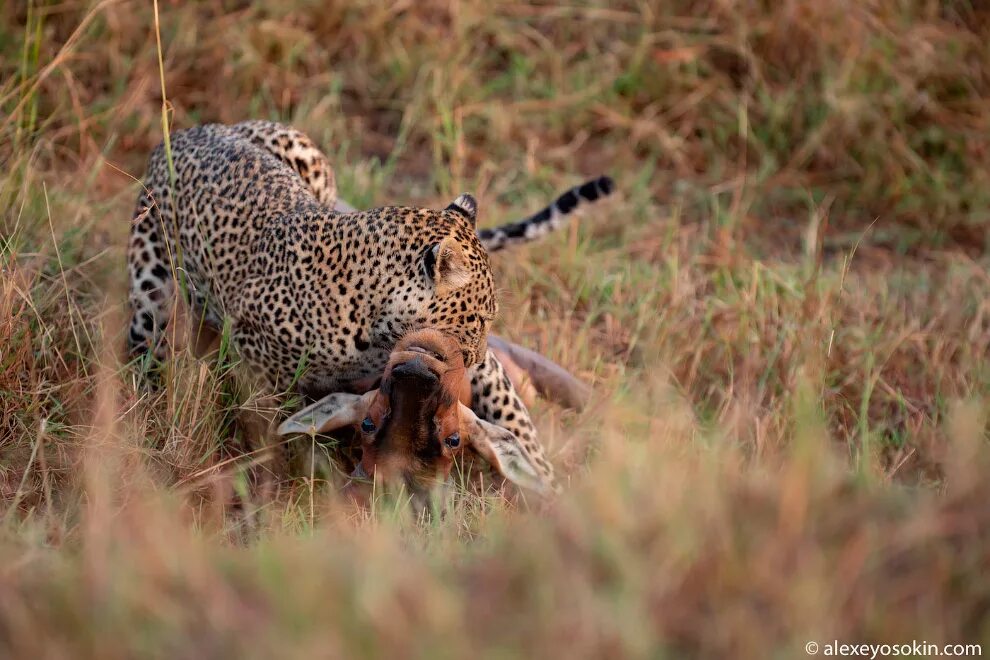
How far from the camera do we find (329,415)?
15.4 feet

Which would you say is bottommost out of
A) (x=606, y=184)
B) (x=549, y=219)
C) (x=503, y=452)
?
(x=503, y=452)

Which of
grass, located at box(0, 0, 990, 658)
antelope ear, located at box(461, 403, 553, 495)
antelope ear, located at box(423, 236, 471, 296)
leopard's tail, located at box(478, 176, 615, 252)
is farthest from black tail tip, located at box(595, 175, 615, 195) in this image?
antelope ear, located at box(461, 403, 553, 495)

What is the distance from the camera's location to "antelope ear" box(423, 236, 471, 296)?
179 inches

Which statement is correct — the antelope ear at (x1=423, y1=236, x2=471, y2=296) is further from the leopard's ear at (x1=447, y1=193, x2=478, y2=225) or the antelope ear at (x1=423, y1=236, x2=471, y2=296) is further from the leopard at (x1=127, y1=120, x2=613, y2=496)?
the leopard's ear at (x1=447, y1=193, x2=478, y2=225)

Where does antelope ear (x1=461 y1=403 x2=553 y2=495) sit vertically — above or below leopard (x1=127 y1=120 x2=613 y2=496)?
below

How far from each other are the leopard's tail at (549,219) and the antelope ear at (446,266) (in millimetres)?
879

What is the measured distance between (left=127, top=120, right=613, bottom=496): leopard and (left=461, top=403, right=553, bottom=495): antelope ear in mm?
48

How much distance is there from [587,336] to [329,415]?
1728mm

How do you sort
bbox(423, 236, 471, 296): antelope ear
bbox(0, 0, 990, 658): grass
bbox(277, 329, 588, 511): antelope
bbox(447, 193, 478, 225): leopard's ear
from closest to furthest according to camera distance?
bbox(0, 0, 990, 658): grass, bbox(277, 329, 588, 511): antelope, bbox(423, 236, 471, 296): antelope ear, bbox(447, 193, 478, 225): leopard's ear

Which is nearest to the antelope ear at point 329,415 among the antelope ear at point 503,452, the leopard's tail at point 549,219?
the antelope ear at point 503,452

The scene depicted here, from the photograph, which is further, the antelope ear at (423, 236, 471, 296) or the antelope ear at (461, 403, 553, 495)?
the antelope ear at (461, 403, 553, 495)

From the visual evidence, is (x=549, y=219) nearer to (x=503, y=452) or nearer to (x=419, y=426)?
(x=503, y=452)

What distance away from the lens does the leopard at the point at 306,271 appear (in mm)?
4691

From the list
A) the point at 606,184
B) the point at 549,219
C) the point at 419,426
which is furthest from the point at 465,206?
the point at 419,426
